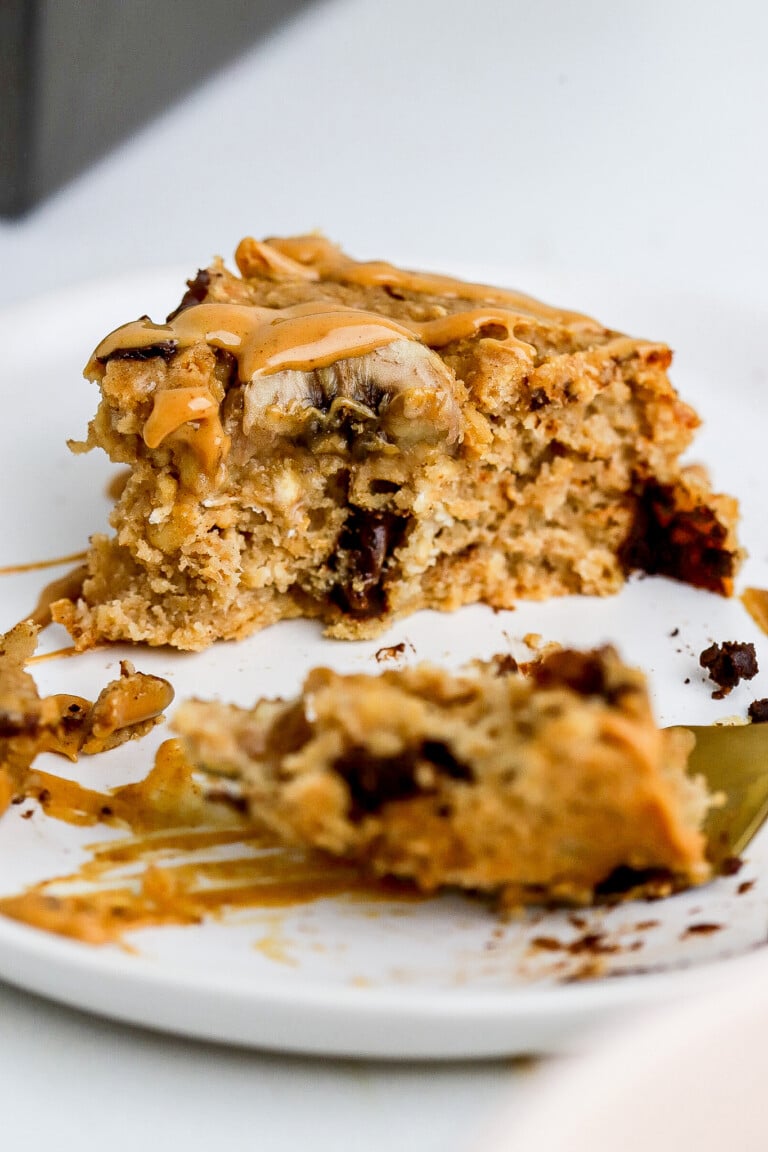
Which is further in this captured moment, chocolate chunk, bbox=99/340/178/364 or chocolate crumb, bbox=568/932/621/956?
chocolate chunk, bbox=99/340/178/364

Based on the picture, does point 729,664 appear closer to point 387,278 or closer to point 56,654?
point 387,278

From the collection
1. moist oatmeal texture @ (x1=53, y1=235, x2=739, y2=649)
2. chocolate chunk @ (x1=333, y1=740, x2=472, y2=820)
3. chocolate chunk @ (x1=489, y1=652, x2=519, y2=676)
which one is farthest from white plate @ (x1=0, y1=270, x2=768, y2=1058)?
chocolate chunk @ (x1=489, y1=652, x2=519, y2=676)

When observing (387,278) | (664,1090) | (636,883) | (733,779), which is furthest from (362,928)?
(387,278)

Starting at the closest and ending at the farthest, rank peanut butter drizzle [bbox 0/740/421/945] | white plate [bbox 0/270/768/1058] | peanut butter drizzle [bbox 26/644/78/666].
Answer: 1. white plate [bbox 0/270/768/1058]
2. peanut butter drizzle [bbox 0/740/421/945]
3. peanut butter drizzle [bbox 26/644/78/666]

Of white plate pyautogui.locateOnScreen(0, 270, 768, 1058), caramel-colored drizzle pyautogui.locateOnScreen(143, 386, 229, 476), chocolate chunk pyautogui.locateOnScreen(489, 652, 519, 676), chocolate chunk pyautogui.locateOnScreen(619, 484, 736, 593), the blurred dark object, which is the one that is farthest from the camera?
the blurred dark object

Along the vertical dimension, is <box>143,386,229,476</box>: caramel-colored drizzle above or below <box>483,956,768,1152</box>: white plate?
above

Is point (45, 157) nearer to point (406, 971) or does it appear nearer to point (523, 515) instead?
point (523, 515)

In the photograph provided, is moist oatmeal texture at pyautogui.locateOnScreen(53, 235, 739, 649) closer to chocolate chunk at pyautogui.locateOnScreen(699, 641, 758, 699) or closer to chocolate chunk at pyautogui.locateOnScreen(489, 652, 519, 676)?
chocolate chunk at pyautogui.locateOnScreen(699, 641, 758, 699)

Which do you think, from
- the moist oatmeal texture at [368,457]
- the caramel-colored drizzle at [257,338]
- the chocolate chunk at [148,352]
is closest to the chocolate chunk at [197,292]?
the moist oatmeal texture at [368,457]
